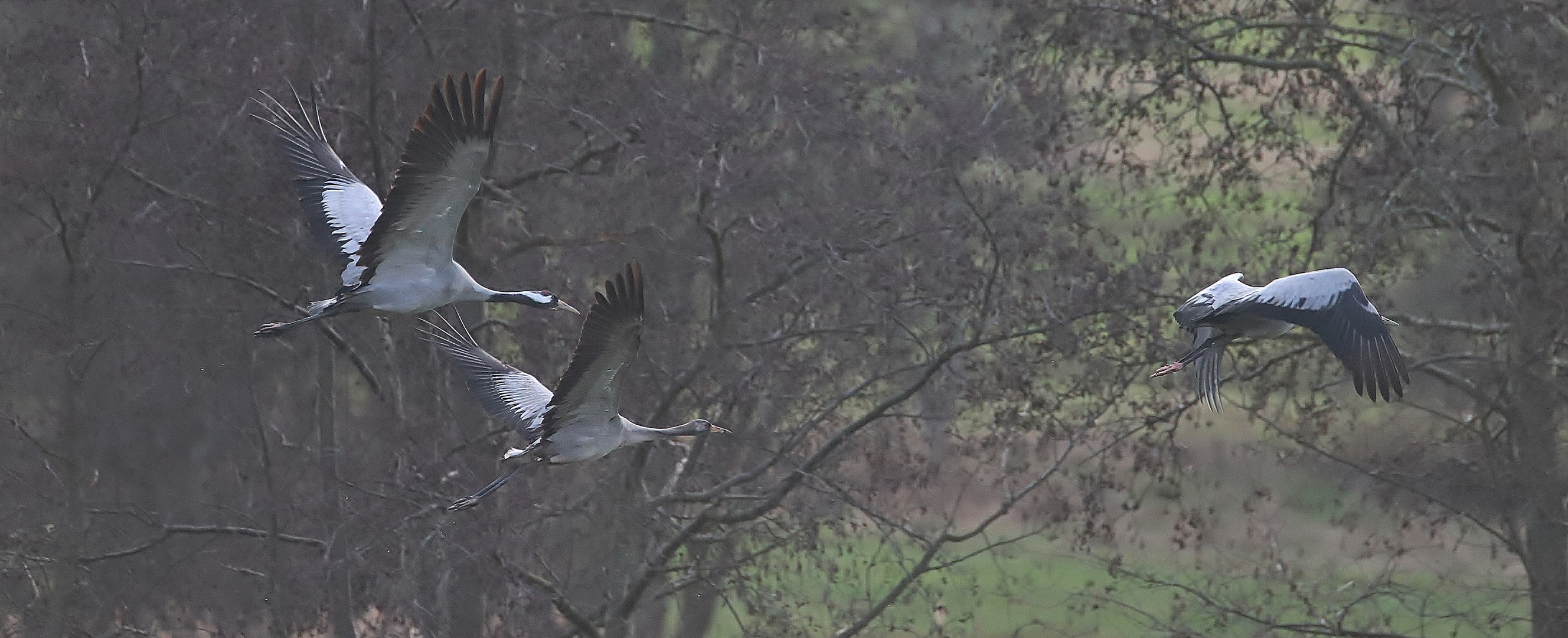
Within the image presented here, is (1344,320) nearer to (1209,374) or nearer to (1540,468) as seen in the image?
(1209,374)

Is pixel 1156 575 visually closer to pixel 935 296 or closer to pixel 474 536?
pixel 935 296

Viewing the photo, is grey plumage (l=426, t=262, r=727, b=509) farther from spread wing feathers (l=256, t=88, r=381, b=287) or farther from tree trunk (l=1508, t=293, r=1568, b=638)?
tree trunk (l=1508, t=293, r=1568, b=638)

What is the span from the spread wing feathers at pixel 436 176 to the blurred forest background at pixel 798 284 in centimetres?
359

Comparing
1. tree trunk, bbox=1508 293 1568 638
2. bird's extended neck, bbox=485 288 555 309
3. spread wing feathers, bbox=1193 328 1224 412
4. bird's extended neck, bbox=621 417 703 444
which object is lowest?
bird's extended neck, bbox=621 417 703 444

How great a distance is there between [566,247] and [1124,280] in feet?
13.3

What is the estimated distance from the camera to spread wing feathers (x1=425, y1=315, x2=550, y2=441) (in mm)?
11273

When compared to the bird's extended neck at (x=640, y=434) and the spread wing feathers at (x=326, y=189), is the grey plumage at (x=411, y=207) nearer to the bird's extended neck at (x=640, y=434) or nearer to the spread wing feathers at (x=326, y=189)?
the spread wing feathers at (x=326, y=189)

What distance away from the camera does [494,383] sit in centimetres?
1140

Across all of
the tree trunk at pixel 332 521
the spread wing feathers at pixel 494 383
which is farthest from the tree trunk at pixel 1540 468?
the tree trunk at pixel 332 521

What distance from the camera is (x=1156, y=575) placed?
48.9ft

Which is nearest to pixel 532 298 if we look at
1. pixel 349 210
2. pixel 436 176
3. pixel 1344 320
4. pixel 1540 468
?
pixel 349 210

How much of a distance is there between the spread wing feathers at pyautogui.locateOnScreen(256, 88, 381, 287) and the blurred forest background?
1718 mm

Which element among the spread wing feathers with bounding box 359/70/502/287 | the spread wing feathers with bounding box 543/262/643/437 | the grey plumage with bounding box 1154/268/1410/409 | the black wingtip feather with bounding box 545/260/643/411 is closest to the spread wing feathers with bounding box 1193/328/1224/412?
the grey plumage with bounding box 1154/268/1410/409

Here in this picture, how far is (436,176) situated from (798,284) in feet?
18.4
